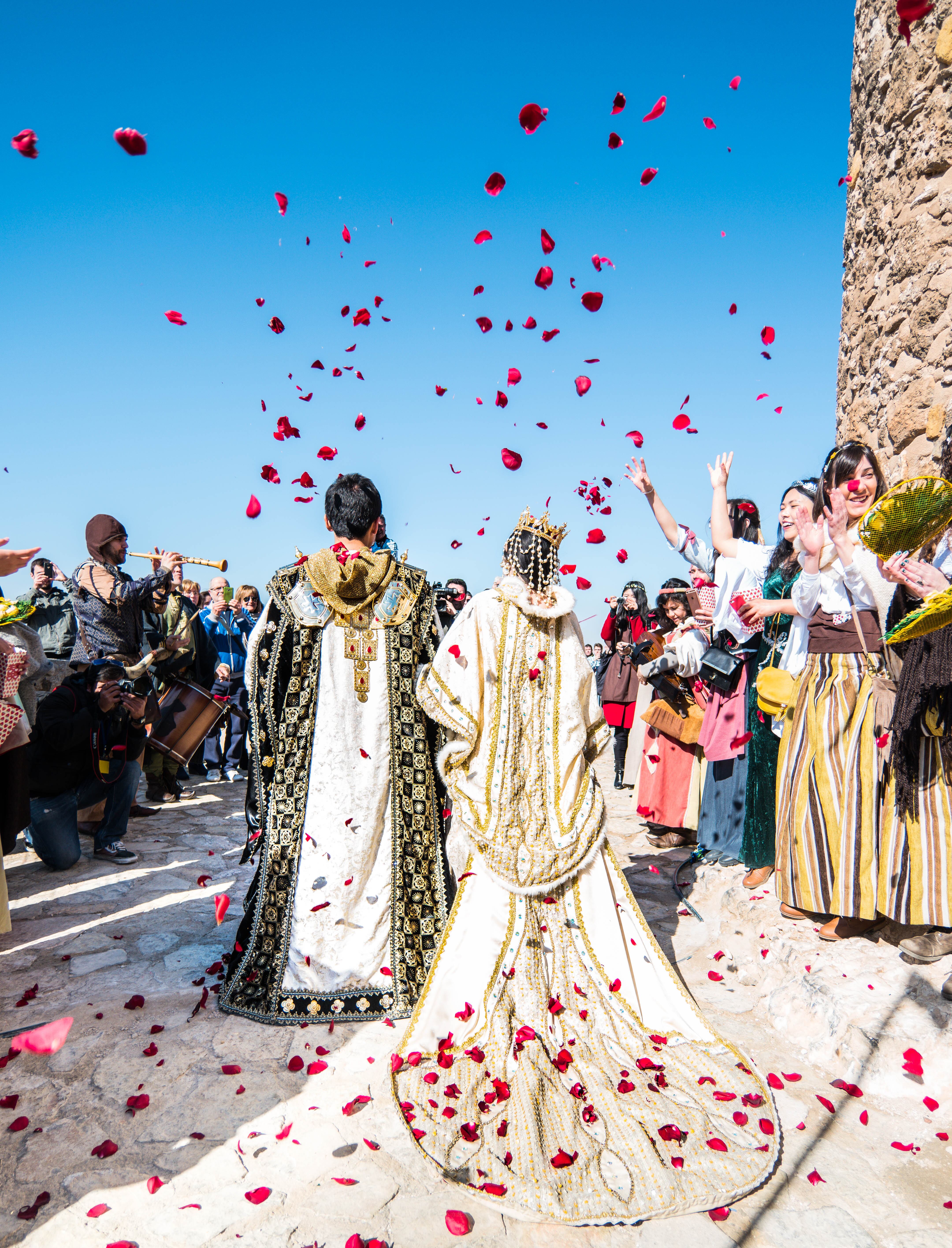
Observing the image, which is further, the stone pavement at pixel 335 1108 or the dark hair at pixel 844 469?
the dark hair at pixel 844 469

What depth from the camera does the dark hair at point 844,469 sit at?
380cm

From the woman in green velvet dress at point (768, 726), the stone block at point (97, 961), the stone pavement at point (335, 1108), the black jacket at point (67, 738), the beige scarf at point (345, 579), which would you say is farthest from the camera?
the black jacket at point (67, 738)

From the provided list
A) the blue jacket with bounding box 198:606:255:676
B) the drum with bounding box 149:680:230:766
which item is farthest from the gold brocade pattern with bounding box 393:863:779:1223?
the blue jacket with bounding box 198:606:255:676

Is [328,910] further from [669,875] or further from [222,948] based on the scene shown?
[669,875]

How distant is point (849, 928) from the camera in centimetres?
387

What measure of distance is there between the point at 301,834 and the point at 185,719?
6.21 ft

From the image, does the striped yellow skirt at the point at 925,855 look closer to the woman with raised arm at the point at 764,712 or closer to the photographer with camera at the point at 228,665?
the woman with raised arm at the point at 764,712

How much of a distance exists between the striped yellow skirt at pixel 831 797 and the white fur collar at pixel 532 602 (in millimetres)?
1501

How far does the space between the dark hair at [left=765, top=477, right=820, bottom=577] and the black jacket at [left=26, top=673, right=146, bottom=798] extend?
16.0ft

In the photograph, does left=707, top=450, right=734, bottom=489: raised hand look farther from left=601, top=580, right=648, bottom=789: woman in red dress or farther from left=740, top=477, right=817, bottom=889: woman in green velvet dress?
left=601, top=580, right=648, bottom=789: woman in red dress

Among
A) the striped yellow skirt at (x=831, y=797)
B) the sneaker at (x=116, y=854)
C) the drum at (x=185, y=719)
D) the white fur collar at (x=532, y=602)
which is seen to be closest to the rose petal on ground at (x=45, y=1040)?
the drum at (x=185, y=719)

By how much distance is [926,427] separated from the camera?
4.40 metres

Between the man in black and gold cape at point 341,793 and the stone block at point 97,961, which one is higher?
the man in black and gold cape at point 341,793

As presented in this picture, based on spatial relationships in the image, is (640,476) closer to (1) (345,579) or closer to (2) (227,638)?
(1) (345,579)
